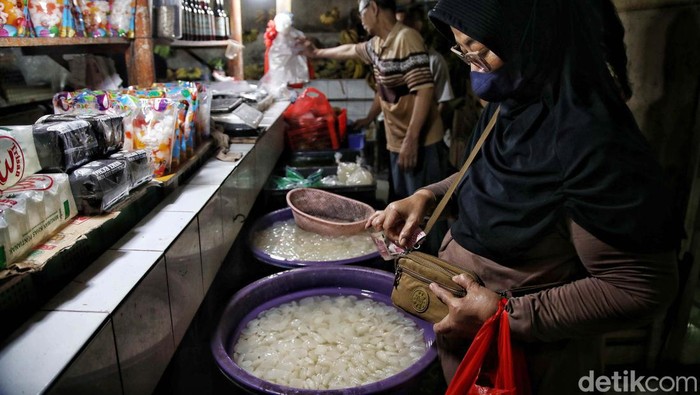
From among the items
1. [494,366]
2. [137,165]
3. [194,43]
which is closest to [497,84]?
[494,366]

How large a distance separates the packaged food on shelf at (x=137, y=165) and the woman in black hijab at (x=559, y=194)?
3.78ft

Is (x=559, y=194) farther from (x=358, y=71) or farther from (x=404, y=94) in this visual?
(x=358, y=71)

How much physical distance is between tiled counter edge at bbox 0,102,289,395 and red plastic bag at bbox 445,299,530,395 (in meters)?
0.94

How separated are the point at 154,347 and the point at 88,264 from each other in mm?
315

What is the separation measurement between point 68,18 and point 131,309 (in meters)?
1.64

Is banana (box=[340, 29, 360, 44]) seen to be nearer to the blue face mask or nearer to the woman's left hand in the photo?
the blue face mask

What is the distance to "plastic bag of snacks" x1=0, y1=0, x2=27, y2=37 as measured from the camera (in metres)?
1.86

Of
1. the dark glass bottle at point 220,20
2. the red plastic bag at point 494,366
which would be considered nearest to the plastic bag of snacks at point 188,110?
the red plastic bag at point 494,366

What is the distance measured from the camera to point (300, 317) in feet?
7.40

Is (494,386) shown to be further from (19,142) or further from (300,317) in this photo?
(19,142)

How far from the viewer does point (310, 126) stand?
14.5ft

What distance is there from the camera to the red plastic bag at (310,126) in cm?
441

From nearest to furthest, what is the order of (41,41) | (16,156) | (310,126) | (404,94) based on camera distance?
(16,156), (41,41), (404,94), (310,126)

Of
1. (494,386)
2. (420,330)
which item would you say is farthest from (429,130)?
(494,386)
